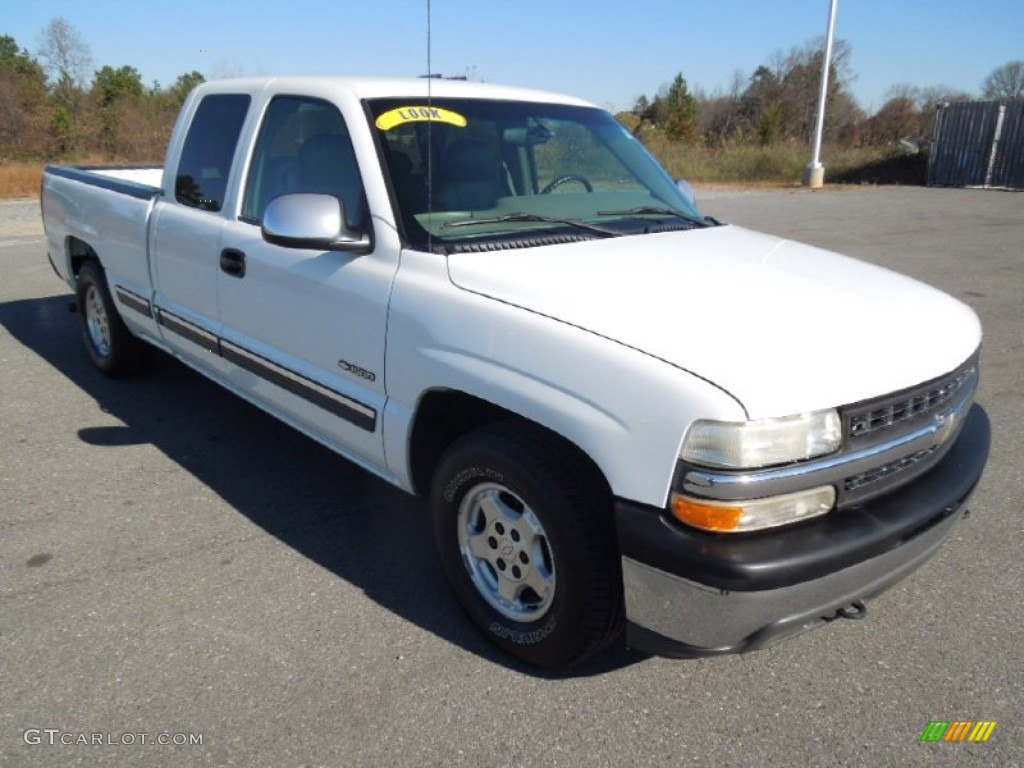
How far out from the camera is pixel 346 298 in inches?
118

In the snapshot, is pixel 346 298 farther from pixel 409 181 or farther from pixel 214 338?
pixel 214 338

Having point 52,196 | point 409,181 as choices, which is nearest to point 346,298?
point 409,181

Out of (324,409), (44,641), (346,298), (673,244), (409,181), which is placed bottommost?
(44,641)

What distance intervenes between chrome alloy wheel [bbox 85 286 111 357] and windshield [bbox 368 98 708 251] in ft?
10.5

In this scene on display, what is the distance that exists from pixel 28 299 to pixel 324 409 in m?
6.34

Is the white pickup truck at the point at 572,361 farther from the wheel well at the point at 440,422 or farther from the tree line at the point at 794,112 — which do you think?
the tree line at the point at 794,112

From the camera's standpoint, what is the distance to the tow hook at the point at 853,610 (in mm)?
2256

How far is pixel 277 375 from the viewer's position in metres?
3.50

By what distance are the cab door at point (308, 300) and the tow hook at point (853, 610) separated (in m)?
1.66

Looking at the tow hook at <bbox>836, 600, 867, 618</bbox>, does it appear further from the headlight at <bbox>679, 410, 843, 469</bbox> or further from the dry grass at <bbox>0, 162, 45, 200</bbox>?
the dry grass at <bbox>0, 162, 45, 200</bbox>

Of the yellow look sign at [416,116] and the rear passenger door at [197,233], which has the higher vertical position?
the yellow look sign at [416,116]

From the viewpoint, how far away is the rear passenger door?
12.7 ft

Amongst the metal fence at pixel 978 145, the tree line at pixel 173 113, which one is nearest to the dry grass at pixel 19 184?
the tree line at pixel 173 113

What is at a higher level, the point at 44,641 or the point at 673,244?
the point at 673,244
